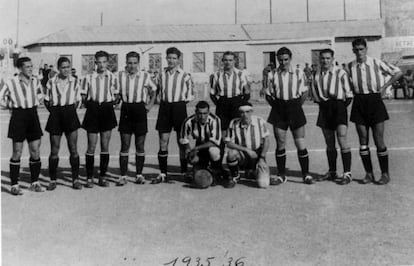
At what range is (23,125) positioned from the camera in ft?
16.1

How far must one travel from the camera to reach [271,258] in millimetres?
3285

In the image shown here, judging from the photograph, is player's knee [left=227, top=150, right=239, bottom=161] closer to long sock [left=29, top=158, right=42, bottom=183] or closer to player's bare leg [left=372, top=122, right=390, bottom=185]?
player's bare leg [left=372, top=122, right=390, bottom=185]

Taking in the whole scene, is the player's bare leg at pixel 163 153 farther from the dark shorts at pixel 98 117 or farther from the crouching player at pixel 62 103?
the crouching player at pixel 62 103

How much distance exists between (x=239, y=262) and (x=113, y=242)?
3.30 feet

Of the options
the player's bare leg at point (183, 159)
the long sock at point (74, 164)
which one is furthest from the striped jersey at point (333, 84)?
the long sock at point (74, 164)

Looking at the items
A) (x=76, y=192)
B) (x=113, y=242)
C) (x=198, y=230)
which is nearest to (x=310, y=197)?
(x=198, y=230)

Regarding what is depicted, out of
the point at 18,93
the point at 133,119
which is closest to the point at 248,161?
the point at 133,119

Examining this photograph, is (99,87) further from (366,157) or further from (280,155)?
(366,157)

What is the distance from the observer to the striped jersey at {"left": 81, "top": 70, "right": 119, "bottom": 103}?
5223mm

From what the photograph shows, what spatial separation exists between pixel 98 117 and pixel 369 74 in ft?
9.87

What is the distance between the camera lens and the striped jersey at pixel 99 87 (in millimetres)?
5223

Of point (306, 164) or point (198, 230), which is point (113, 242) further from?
point (306, 164)

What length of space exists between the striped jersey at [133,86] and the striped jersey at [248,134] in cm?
110

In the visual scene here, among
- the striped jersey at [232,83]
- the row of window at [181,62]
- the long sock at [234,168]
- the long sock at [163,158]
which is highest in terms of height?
the row of window at [181,62]
